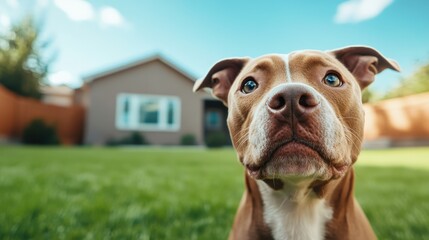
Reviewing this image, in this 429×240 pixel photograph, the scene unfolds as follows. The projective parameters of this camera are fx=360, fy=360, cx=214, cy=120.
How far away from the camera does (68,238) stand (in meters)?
2.63

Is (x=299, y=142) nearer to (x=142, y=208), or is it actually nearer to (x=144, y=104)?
(x=142, y=208)

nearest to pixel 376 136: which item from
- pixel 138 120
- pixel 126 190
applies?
pixel 138 120

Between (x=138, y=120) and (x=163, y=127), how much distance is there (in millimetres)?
1520

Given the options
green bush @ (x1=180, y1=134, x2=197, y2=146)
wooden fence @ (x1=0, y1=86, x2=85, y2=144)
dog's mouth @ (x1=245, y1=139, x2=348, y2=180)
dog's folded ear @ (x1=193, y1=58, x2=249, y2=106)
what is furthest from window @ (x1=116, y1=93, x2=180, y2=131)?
dog's mouth @ (x1=245, y1=139, x2=348, y2=180)

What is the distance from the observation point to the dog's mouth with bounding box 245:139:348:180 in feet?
4.69

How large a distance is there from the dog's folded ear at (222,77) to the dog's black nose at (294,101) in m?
0.85

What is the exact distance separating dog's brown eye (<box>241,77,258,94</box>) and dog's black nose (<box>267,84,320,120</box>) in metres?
0.38

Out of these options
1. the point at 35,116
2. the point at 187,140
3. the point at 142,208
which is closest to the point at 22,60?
the point at 35,116

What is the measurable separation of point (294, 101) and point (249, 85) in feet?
1.56

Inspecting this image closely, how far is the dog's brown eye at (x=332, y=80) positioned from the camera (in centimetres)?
168

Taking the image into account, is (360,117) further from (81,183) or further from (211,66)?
(81,183)

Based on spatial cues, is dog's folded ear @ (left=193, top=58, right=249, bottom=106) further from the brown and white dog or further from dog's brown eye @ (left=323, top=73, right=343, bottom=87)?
dog's brown eye @ (left=323, top=73, right=343, bottom=87)

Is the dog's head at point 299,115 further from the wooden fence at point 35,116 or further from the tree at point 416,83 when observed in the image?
the tree at point 416,83

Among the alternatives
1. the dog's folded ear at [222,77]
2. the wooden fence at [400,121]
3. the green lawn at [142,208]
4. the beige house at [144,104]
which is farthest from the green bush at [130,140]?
the dog's folded ear at [222,77]
